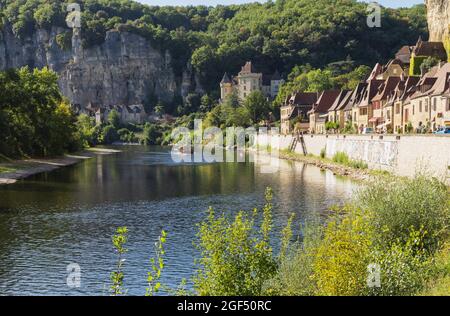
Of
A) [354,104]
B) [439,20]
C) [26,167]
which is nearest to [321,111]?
[354,104]

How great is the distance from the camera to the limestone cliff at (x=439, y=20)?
7606cm

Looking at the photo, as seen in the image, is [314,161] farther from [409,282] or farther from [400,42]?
[400,42]

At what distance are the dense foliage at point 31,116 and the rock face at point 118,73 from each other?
10859 cm

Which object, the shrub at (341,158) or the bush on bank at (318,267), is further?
the shrub at (341,158)

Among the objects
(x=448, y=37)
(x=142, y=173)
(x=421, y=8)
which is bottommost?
(x=142, y=173)

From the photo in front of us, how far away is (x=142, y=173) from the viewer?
54781 millimetres

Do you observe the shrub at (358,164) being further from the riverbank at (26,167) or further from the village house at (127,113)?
the village house at (127,113)

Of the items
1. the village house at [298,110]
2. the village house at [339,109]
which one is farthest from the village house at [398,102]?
the village house at [298,110]

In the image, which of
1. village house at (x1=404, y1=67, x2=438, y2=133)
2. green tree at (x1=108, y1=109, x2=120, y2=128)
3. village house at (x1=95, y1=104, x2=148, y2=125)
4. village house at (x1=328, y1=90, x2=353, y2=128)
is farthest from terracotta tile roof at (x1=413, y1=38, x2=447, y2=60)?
village house at (x1=95, y1=104, x2=148, y2=125)

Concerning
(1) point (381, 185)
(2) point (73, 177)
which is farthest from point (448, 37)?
(1) point (381, 185)

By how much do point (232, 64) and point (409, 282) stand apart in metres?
164

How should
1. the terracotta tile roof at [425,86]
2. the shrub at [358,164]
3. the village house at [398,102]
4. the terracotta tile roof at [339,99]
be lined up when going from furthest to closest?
1. the terracotta tile roof at [339,99]
2. the village house at [398,102]
3. the terracotta tile roof at [425,86]
4. the shrub at [358,164]

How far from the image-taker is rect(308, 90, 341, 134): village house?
80.9m

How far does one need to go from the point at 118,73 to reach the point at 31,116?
121 metres
